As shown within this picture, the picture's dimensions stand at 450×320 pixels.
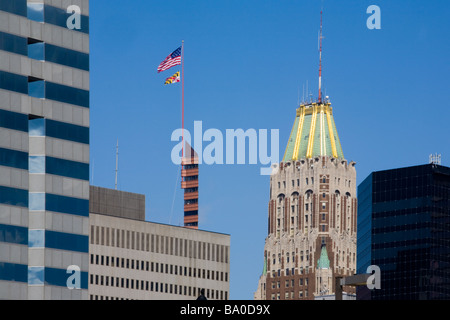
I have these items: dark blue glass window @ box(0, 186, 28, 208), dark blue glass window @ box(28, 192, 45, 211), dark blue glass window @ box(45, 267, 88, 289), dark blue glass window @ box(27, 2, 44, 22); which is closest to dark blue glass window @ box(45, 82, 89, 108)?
dark blue glass window @ box(27, 2, 44, 22)

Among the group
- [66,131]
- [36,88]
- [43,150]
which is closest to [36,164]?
[43,150]

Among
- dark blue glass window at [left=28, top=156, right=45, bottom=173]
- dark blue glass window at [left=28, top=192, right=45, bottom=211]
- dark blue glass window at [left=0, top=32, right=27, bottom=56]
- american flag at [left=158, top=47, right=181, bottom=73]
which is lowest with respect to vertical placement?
dark blue glass window at [left=28, top=192, right=45, bottom=211]

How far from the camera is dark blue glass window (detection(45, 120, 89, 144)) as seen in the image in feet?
472

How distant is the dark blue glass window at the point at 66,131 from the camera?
5659 inches

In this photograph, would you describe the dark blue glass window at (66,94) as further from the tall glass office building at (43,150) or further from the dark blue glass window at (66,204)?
the dark blue glass window at (66,204)

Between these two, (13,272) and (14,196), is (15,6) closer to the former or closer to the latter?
(14,196)

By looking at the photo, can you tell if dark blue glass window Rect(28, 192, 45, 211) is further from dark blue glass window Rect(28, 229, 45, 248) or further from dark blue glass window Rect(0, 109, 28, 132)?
dark blue glass window Rect(0, 109, 28, 132)

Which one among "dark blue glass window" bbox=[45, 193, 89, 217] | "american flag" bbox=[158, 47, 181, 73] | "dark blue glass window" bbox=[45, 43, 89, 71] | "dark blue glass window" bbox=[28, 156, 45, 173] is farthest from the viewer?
"american flag" bbox=[158, 47, 181, 73]

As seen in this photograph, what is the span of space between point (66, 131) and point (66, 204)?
850 cm

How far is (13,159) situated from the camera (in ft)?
454

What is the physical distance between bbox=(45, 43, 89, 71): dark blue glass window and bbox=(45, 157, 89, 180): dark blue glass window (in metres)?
11.3

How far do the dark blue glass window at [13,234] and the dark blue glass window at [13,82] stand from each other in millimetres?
15086

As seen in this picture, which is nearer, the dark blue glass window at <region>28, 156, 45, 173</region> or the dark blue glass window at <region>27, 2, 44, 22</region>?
the dark blue glass window at <region>28, 156, 45, 173</region>

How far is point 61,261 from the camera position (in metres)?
142
